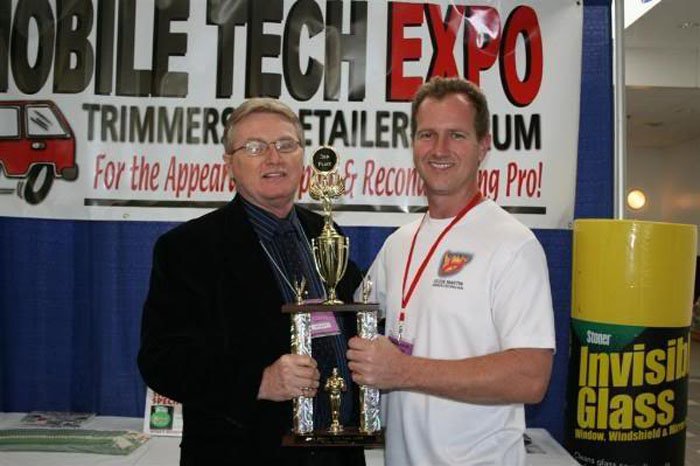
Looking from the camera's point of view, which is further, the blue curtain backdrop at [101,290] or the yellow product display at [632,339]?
the blue curtain backdrop at [101,290]

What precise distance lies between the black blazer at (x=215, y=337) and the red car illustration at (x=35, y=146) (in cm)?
144

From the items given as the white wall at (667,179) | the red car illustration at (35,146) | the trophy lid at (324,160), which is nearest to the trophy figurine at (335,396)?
the trophy lid at (324,160)

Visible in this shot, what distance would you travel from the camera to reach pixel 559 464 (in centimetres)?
269

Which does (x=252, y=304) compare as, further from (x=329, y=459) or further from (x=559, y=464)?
(x=559, y=464)

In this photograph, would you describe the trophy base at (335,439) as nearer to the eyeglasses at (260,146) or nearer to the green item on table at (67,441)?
the eyeglasses at (260,146)

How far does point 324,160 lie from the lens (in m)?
1.90

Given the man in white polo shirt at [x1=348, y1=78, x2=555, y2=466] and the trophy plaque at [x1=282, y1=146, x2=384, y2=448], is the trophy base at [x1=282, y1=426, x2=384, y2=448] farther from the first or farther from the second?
the man in white polo shirt at [x1=348, y1=78, x2=555, y2=466]

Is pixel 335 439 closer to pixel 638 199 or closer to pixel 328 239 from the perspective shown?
pixel 328 239

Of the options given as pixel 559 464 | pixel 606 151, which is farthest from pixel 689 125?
pixel 559 464

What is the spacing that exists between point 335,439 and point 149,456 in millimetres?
1208

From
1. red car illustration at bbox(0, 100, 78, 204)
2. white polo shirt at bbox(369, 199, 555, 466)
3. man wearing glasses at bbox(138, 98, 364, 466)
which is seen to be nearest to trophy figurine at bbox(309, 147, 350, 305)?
man wearing glasses at bbox(138, 98, 364, 466)

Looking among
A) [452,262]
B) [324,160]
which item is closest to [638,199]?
[452,262]

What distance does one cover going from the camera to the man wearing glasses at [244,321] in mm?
1754

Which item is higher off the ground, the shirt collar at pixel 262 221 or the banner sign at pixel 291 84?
the banner sign at pixel 291 84
